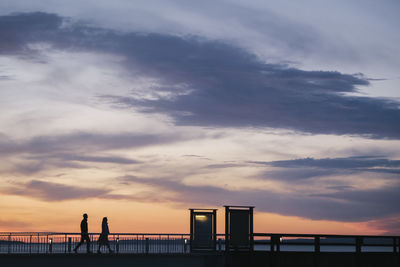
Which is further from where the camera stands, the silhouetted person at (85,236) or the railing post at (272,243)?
the silhouetted person at (85,236)

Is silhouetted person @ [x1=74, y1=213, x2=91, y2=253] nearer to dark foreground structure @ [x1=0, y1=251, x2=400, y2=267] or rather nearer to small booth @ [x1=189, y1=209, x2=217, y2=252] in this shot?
dark foreground structure @ [x1=0, y1=251, x2=400, y2=267]

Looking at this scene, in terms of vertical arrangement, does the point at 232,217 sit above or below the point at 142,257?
above

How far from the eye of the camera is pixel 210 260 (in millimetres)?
29141

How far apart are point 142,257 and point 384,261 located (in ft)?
40.2

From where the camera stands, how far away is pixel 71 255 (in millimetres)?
28219

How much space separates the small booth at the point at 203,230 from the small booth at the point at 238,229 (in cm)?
86

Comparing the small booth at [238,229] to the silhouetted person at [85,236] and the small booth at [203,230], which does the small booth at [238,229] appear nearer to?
the small booth at [203,230]

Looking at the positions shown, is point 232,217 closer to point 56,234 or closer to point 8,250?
point 56,234

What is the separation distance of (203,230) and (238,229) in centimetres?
176

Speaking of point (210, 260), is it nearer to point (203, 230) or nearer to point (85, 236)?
point (203, 230)

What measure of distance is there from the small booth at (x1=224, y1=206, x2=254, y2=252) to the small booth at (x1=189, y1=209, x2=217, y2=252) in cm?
86

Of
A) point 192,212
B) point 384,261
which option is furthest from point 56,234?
point 384,261

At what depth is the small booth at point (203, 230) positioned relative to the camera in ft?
96.9

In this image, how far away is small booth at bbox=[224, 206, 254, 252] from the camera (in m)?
29.1
